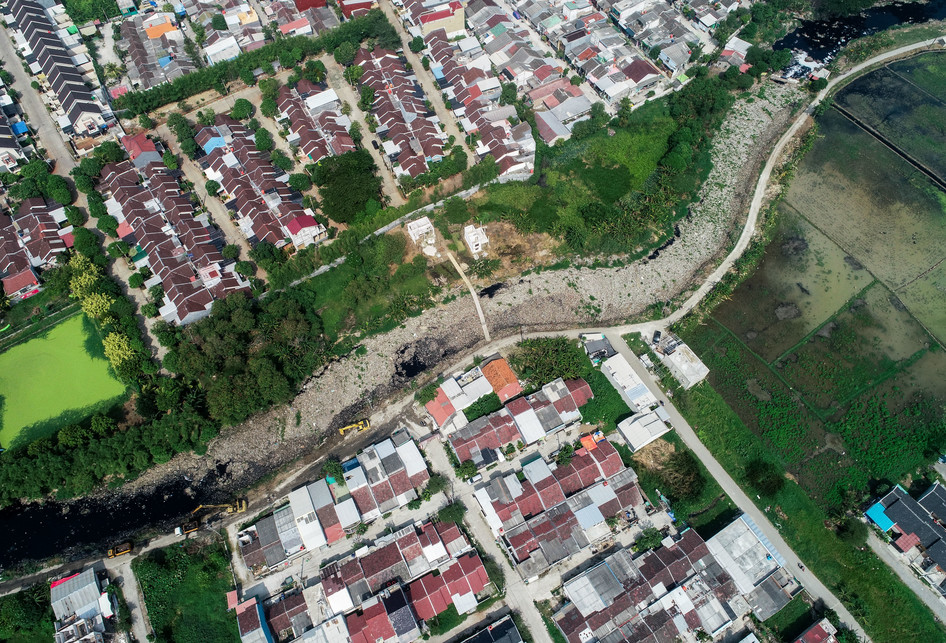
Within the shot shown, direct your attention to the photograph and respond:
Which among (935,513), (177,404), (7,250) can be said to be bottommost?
(935,513)

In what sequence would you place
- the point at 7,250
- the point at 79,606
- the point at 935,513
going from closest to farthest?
1. the point at 79,606
2. the point at 935,513
3. the point at 7,250

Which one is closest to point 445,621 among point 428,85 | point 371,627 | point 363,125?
point 371,627

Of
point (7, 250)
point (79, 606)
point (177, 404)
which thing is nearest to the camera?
point (79, 606)

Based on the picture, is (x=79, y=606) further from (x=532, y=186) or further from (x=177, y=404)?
(x=532, y=186)

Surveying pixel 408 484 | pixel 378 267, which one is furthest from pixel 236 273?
pixel 408 484

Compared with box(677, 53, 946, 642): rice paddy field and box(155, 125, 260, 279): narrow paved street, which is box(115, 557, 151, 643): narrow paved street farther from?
box(677, 53, 946, 642): rice paddy field

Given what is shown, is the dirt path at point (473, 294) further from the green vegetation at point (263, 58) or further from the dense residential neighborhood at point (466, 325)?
the green vegetation at point (263, 58)

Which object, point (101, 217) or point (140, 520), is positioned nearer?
point (140, 520)

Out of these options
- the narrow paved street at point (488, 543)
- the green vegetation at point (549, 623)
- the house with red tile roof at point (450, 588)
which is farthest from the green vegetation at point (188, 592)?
the green vegetation at point (549, 623)
